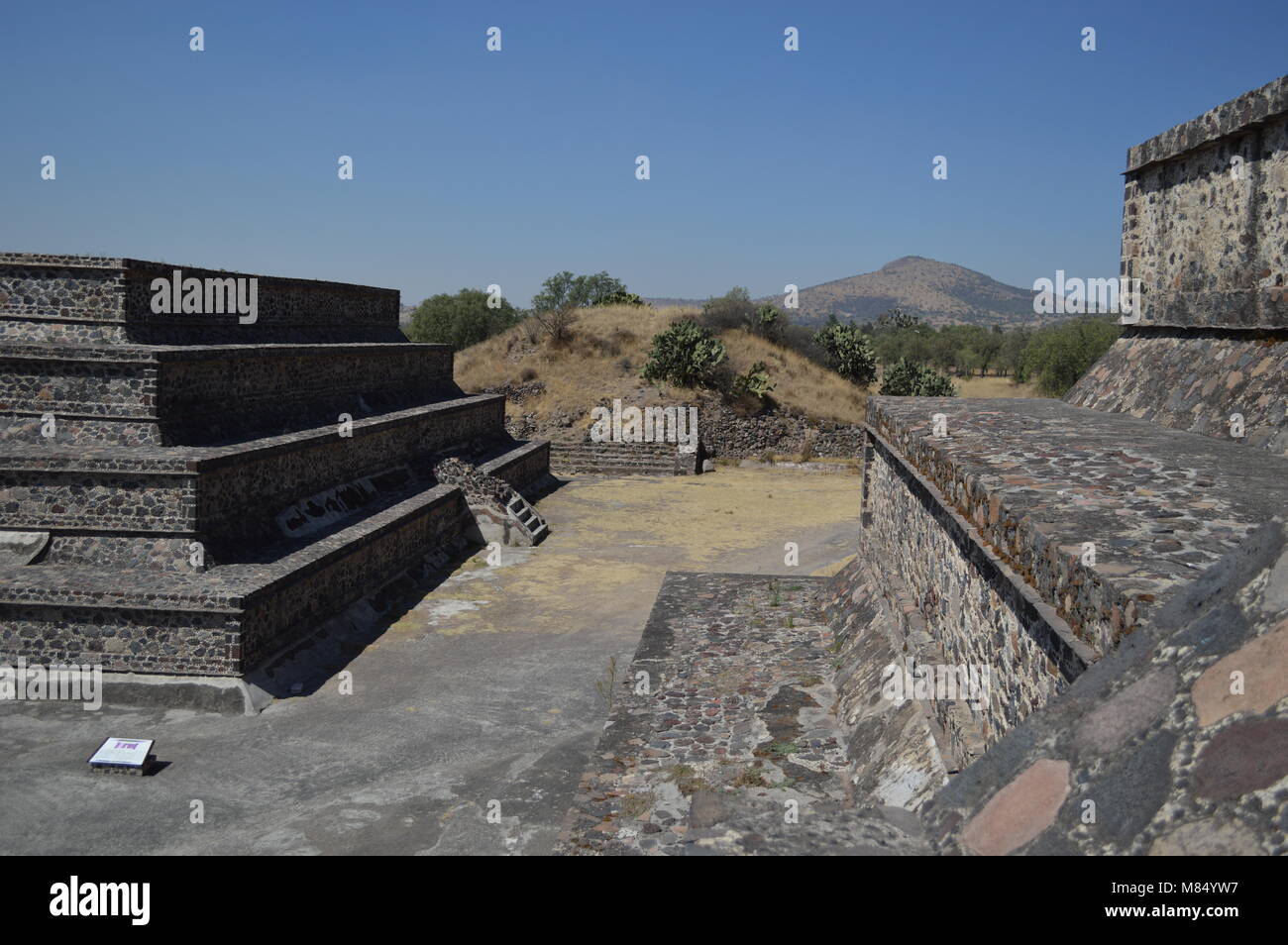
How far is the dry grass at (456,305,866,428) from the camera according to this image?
29.0 metres

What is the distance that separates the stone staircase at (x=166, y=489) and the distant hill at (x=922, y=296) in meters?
132

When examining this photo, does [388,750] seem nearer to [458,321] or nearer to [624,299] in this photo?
[624,299]

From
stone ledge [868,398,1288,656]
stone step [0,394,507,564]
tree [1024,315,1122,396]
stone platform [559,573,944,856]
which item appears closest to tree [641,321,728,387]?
tree [1024,315,1122,396]

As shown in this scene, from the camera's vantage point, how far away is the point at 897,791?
16.1 ft

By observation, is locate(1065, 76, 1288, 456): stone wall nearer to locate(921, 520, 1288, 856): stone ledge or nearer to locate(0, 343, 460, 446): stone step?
locate(921, 520, 1288, 856): stone ledge

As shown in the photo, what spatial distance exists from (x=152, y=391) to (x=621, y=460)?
16143 mm

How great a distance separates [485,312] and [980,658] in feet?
146

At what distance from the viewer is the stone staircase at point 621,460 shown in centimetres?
2545

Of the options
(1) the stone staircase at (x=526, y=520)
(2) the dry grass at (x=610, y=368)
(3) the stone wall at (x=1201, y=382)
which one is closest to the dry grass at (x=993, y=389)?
(2) the dry grass at (x=610, y=368)

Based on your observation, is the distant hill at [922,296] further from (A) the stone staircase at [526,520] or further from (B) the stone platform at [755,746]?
(B) the stone platform at [755,746]

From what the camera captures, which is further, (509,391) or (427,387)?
(509,391)
